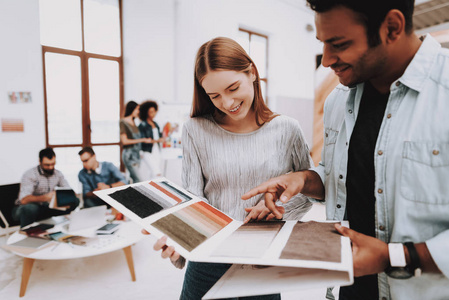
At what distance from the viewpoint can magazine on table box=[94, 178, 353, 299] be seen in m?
0.67

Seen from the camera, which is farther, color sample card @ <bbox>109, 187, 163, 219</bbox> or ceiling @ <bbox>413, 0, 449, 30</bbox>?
ceiling @ <bbox>413, 0, 449, 30</bbox>

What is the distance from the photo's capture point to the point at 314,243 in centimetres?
75

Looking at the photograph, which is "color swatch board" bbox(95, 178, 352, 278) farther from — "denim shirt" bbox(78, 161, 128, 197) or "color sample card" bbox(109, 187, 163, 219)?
"denim shirt" bbox(78, 161, 128, 197)

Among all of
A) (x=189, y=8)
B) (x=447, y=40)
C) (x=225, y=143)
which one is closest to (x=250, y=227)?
(x=225, y=143)

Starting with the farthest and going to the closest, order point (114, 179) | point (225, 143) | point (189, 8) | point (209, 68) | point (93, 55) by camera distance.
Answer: point (189, 8) < point (93, 55) < point (114, 179) < point (225, 143) < point (209, 68)

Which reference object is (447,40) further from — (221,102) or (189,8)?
(189,8)

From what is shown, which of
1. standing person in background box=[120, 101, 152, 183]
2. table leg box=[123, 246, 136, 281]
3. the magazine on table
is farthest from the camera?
standing person in background box=[120, 101, 152, 183]

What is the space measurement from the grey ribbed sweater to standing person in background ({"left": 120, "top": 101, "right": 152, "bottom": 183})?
161 inches

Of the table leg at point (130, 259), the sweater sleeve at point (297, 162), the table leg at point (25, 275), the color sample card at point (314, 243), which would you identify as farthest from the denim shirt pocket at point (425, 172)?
the table leg at point (25, 275)

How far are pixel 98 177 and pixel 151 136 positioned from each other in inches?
56.5

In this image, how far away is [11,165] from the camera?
441cm

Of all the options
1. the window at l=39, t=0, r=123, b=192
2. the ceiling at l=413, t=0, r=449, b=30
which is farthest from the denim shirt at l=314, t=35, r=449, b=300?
the ceiling at l=413, t=0, r=449, b=30

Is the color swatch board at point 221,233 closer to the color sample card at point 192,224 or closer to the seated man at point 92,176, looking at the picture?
the color sample card at point 192,224

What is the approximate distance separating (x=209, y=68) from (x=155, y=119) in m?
4.70
